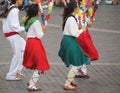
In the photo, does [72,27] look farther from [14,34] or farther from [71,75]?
[14,34]

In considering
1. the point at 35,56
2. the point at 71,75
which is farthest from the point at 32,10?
the point at 71,75

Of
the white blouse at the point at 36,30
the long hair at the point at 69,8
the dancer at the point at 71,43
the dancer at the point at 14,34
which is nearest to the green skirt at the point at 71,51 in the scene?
the dancer at the point at 71,43

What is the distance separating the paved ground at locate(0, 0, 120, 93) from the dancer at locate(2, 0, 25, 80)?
0.26m

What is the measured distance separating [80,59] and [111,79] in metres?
1.12

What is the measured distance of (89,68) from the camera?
32.4 ft

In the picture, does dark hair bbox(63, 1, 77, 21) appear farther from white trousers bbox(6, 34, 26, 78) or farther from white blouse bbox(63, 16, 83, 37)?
white trousers bbox(6, 34, 26, 78)

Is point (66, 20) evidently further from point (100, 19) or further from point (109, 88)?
point (100, 19)

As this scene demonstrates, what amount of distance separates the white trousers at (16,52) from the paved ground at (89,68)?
0.22m

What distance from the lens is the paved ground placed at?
8406mm

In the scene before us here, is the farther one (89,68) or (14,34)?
(89,68)

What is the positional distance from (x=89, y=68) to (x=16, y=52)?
1.97 metres

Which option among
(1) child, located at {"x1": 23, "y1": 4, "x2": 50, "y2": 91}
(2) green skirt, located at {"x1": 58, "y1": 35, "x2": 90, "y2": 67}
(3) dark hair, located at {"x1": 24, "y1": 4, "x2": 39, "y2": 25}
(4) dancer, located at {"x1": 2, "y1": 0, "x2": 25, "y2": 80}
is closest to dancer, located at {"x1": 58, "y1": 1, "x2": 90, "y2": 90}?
(2) green skirt, located at {"x1": 58, "y1": 35, "x2": 90, "y2": 67}

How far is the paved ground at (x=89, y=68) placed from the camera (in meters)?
8.41

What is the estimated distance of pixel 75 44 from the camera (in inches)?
322
